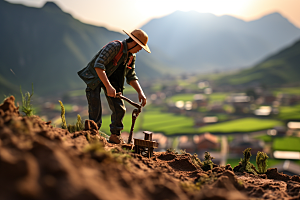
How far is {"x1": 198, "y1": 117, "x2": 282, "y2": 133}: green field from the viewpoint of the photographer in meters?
58.9

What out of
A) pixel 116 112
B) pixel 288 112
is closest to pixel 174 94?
pixel 288 112

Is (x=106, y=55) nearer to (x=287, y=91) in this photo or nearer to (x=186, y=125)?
(x=186, y=125)

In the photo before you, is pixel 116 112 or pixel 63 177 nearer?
pixel 63 177

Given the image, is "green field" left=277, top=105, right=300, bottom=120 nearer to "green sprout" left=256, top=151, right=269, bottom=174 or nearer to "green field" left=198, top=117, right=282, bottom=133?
"green field" left=198, top=117, right=282, bottom=133

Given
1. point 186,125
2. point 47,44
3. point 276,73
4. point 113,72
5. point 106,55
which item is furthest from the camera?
point 47,44

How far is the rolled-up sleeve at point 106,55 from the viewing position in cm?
539

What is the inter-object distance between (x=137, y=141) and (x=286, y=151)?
47.1 m

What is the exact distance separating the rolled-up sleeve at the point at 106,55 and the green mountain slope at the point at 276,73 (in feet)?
365

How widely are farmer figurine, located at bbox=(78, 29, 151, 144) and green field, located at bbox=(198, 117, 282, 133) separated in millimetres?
55992

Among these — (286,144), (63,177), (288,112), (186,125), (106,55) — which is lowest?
(286,144)

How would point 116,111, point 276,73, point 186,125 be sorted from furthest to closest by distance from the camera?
point 276,73 < point 186,125 < point 116,111

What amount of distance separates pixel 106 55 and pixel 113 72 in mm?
751

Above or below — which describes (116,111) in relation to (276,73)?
below

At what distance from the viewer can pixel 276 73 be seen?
10762 cm
